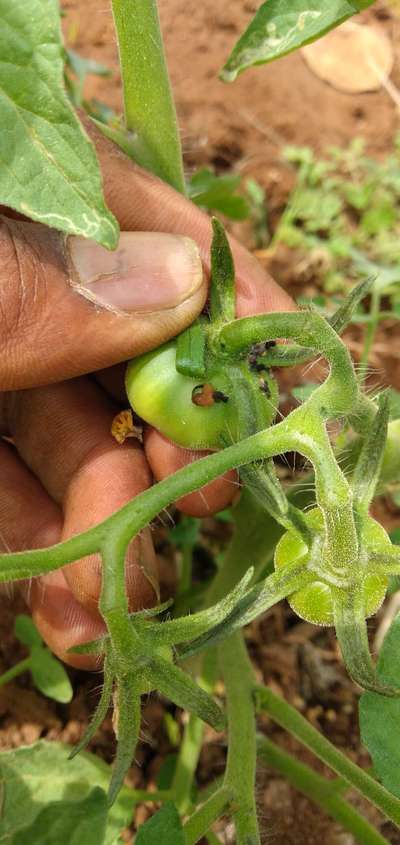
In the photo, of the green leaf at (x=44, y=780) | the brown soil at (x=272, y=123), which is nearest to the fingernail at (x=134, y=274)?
the green leaf at (x=44, y=780)

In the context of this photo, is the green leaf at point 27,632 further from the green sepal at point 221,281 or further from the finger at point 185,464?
the green sepal at point 221,281

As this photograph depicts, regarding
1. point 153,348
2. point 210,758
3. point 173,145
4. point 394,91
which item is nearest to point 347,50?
point 394,91

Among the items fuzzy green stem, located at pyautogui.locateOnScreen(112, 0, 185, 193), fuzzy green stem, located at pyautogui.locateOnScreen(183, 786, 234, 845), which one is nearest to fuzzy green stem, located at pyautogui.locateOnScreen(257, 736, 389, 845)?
fuzzy green stem, located at pyautogui.locateOnScreen(183, 786, 234, 845)

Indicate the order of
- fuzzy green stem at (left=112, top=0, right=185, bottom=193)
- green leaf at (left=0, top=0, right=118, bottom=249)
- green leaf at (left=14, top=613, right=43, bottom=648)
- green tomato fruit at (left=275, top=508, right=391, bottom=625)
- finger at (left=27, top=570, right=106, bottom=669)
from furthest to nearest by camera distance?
green leaf at (left=14, top=613, right=43, bottom=648)
finger at (left=27, top=570, right=106, bottom=669)
fuzzy green stem at (left=112, top=0, right=185, bottom=193)
green tomato fruit at (left=275, top=508, right=391, bottom=625)
green leaf at (left=0, top=0, right=118, bottom=249)

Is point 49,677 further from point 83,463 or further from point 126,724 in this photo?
point 126,724

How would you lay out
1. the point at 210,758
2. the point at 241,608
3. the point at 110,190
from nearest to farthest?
the point at 241,608 → the point at 110,190 → the point at 210,758

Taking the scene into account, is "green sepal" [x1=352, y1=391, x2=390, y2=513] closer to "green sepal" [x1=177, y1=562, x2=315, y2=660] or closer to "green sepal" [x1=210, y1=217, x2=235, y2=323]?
"green sepal" [x1=177, y1=562, x2=315, y2=660]

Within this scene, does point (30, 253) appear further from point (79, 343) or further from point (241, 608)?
point (241, 608)
